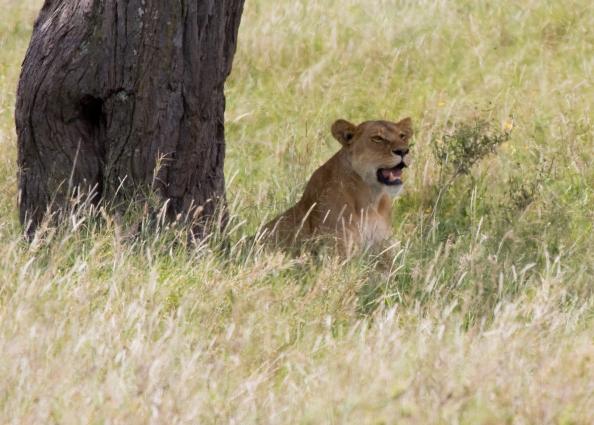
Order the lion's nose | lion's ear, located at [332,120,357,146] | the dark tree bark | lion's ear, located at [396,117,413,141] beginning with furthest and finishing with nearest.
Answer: lion's ear, located at [332,120,357,146]
lion's ear, located at [396,117,413,141]
the lion's nose
the dark tree bark

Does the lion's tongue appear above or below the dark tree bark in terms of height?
below

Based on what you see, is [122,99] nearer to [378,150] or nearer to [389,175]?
[378,150]

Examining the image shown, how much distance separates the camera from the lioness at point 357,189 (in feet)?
23.0

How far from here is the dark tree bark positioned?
252 inches

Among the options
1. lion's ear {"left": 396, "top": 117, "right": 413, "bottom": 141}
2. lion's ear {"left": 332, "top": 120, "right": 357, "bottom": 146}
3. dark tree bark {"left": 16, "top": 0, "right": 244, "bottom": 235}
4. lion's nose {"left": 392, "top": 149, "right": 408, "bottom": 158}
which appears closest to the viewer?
dark tree bark {"left": 16, "top": 0, "right": 244, "bottom": 235}

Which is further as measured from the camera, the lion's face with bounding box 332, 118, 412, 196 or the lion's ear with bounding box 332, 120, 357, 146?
the lion's ear with bounding box 332, 120, 357, 146

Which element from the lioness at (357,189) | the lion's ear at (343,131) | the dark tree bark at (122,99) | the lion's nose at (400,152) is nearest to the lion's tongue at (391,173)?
the lioness at (357,189)

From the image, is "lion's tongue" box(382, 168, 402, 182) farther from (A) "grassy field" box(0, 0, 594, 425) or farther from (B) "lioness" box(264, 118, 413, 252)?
(A) "grassy field" box(0, 0, 594, 425)

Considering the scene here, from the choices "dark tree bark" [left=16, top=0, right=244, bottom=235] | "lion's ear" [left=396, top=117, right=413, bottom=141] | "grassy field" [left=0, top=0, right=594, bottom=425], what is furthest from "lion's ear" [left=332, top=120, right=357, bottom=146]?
"dark tree bark" [left=16, top=0, right=244, bottom=235]

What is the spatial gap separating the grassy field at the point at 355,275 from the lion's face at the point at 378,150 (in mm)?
352

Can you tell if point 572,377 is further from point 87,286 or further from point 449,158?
point 449,158

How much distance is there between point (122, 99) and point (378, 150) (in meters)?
1.47

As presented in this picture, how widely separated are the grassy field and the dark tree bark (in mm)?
358

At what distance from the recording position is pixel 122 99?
645 centimetres
